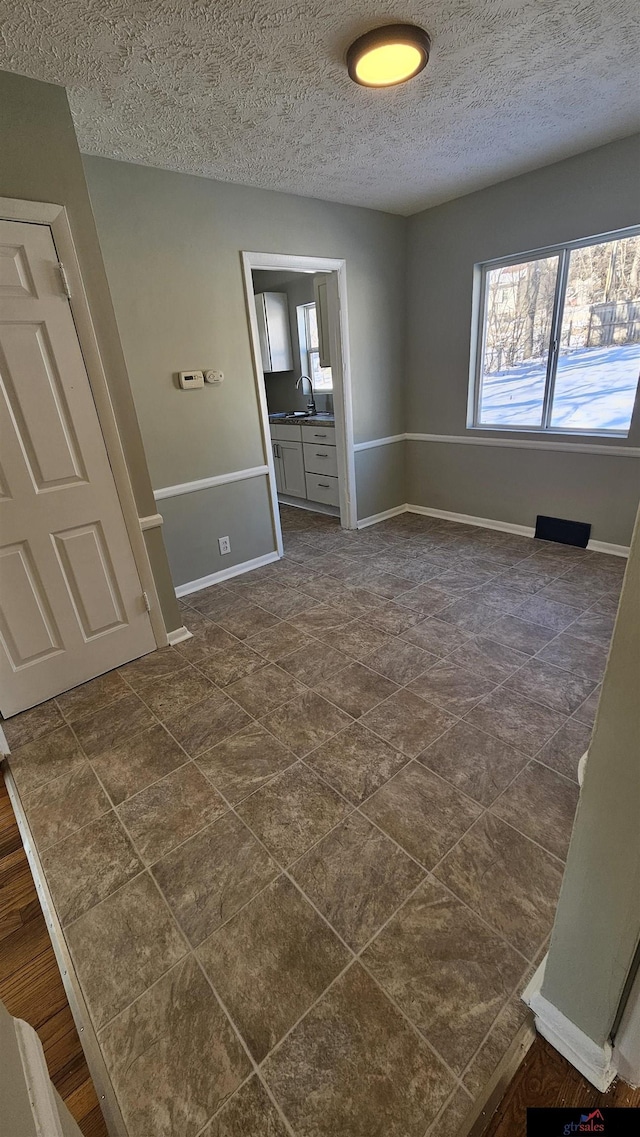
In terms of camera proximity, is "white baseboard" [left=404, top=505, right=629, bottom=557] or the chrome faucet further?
the chrome faucet

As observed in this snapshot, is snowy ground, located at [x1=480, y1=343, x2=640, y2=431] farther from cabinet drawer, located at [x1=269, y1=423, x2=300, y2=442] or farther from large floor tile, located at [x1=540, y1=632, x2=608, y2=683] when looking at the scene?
cabinet drawer, located at [x1=269, y1=423, x2=300, y2=442]

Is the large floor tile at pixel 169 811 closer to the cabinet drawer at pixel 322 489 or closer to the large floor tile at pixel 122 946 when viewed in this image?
the large floor tile at pixel 122 946

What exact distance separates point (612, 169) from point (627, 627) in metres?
3.48

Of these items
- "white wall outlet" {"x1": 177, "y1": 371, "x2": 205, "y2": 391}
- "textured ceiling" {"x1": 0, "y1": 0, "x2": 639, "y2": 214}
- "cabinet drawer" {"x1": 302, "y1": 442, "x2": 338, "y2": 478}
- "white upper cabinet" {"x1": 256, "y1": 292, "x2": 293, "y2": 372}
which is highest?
"textured ceiling" {"x1": 0, "y1": 0, "x2": 639, "y2": 214}

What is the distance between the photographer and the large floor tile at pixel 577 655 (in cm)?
224

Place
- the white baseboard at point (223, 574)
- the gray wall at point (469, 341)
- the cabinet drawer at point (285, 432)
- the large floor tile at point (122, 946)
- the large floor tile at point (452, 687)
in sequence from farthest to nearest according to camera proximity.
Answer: the cabinet drawer at point (285, 432) < the white baseboard at point (223, 574) < the gray wall at point (469, 341) < the large floor tile at point (452, 687) < the large floor tile at point (122, 946)

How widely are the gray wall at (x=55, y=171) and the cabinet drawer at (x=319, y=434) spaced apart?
8.03 feet

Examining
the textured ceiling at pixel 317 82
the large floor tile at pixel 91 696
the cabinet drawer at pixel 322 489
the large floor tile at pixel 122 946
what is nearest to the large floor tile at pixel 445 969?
the large floor tile at pixel 122 946

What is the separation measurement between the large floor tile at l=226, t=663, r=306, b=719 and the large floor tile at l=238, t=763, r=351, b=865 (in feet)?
1.37

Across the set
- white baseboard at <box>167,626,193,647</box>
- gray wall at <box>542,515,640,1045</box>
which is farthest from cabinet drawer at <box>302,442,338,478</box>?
gray wall at <box>542,515,640,1045</box>

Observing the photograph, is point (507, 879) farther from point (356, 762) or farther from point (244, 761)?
point (244, 761)

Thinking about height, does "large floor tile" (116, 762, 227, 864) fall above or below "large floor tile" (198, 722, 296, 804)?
below

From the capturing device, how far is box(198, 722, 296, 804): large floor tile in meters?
1.76

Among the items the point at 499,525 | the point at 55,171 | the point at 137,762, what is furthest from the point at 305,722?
the point at 499,525
